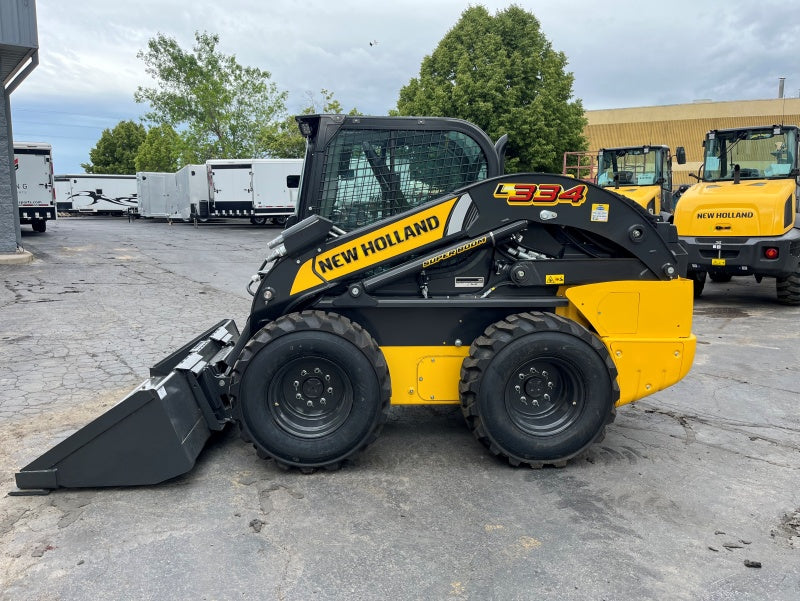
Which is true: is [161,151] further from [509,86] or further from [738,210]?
[738,210]

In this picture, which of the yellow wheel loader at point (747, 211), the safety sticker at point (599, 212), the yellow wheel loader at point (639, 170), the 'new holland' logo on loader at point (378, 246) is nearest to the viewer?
the 'new holland' logo on loader at point (378, 246)

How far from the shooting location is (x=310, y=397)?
14.6ft

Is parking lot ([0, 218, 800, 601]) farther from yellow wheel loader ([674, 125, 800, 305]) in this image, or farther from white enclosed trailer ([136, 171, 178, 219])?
white enclosed trailer ([136, 171, 178, 219])

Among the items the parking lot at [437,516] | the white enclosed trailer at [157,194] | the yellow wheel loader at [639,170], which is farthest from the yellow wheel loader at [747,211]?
the white enclosed trailer at [157,194]

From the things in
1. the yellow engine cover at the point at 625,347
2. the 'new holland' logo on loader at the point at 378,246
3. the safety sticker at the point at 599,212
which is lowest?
the yellow engine cover at the point at 625,347

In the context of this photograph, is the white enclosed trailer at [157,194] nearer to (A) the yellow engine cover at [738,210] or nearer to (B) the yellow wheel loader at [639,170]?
(B) the yellow wheel loader at [639,170]

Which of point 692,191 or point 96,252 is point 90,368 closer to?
point 692,191

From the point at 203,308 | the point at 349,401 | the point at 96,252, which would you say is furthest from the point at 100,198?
the point at 349,401

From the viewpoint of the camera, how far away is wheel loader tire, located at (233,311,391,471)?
4.27m

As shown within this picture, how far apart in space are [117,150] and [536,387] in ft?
208

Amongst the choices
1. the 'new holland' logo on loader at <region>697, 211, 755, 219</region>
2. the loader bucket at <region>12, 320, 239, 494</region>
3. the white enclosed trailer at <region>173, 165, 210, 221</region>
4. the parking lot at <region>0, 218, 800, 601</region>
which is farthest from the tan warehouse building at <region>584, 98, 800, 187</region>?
the loader bucket at <region>12, 320, 239, 494</region>

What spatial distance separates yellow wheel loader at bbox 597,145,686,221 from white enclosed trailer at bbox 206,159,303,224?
57.3 ft

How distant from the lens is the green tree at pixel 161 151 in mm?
45219

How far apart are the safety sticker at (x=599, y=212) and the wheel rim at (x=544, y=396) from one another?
3.45ft
